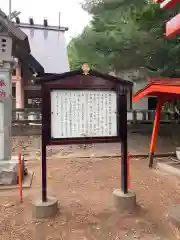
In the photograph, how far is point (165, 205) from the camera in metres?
4.73

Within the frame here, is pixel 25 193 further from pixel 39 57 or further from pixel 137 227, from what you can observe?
pixel 39 57

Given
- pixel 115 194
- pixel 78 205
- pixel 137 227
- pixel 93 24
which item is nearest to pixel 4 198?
pixel 78 205

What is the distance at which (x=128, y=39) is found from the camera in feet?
31.9

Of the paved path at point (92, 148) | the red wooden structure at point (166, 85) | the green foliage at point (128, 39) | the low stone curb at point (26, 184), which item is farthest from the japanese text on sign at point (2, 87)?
the green foliage at point (128, 39)

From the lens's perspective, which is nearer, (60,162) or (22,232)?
(22,232)

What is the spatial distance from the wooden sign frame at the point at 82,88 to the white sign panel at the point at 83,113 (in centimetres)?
7

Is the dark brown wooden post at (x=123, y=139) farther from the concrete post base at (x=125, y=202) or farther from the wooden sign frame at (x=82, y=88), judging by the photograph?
the concrete post base at (x=125, y=202)

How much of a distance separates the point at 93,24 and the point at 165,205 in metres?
9.02

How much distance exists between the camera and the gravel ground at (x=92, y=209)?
12.1 ft

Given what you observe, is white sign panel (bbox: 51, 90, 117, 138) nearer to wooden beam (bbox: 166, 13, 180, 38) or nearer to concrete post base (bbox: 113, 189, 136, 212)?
concrete post base (bbox: 113, 189, 136, 212)

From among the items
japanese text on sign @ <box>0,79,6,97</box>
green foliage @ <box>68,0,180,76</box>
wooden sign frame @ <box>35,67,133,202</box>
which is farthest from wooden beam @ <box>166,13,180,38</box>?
green foliage @ <box>68,0,180,76</box>

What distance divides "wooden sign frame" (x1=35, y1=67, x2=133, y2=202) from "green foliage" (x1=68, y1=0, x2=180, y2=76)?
215 inches

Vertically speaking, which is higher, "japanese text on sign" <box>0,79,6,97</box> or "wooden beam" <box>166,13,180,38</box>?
"wooden beam" <box>166,13,180,38</box>

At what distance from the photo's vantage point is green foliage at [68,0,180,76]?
9.58 m
